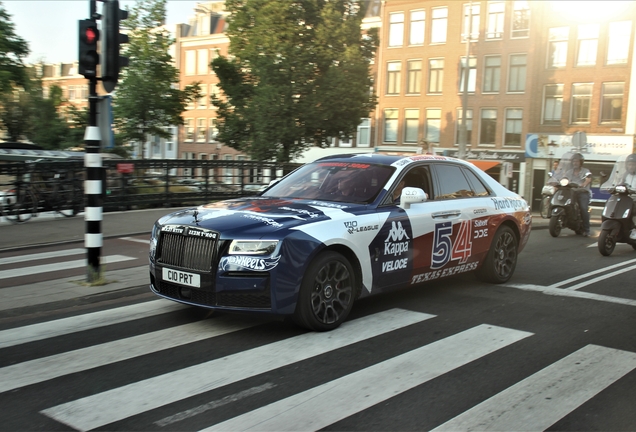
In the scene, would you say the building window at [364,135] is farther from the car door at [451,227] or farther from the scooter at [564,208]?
the car door at [451,227]

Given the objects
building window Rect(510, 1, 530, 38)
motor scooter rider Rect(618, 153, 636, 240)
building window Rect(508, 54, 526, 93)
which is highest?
building window Rect(510, 1, 530, 38)

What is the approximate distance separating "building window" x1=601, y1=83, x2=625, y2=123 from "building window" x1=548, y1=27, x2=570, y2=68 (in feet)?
10.6

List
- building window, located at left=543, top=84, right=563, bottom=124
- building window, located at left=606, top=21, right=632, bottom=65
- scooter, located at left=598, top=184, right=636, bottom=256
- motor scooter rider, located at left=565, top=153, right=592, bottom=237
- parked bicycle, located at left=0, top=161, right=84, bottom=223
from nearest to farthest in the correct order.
Answer: 1. scooter, located at left=598, top=184, right=636, bottom=256
2. parked bicycle, located at left=0, top=161, right=84, bottom=223
3. motor scooter rider, located at left=565, top=153, right=592, bottom=237
4. building window, located at left=606, top=21, right=632, bottom=65
5. building window, located at left=543, top=84, right=563, bottom=124

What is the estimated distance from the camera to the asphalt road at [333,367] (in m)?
3.89

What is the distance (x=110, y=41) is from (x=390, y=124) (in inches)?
1659

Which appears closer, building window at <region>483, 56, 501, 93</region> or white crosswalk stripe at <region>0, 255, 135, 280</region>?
white crosswalk stripe at <region>0, 255, 135, 280</region>

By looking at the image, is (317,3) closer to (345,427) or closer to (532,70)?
(532,70)

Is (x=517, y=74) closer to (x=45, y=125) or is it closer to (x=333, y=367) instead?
(x=45, y=125)

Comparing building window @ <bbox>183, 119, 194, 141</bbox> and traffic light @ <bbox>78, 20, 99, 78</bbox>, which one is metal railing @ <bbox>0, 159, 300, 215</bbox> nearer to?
traffic light @ <bbox>78, 20, 99, 78</bbox>

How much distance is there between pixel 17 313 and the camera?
6562 mm

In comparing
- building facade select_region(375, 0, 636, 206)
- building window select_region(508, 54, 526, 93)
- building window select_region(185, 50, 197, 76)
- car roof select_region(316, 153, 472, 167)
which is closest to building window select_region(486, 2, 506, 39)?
building facade select_region(375, 0, 636, 206)

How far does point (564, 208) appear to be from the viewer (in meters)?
14.5

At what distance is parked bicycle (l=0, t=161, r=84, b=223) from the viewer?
1397cm

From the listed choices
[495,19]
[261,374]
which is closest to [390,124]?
[495,19]
